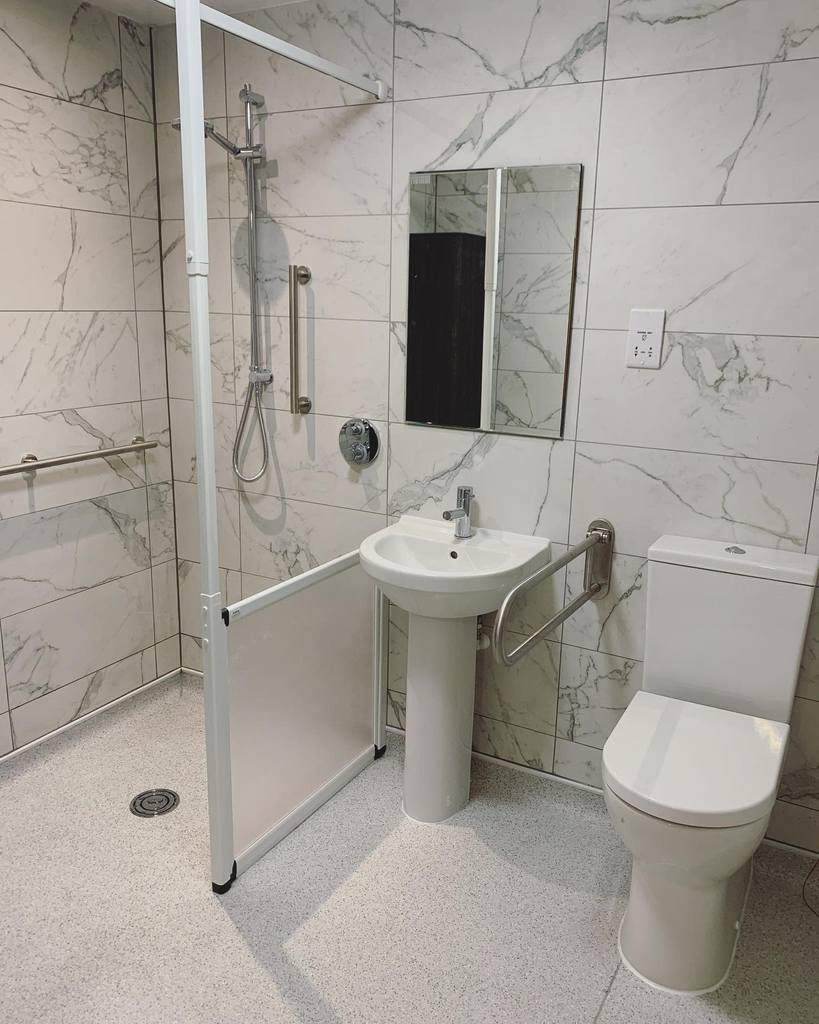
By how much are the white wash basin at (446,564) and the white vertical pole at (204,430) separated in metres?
0.46

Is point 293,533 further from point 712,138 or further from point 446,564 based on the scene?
point 712,138

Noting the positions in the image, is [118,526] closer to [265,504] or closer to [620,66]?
[265,504]

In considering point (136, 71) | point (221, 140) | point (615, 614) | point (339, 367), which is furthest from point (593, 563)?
point (136, 71)

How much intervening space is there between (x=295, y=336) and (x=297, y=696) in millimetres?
1058

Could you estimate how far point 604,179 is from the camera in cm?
215

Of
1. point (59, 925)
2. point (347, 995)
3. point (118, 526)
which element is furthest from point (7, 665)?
point (347, 995)

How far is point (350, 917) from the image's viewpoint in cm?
204

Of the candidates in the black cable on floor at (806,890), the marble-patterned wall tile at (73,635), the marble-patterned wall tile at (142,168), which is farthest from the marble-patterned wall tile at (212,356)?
the black cable on floor at (806,890)

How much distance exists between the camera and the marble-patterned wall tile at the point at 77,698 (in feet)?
8.88

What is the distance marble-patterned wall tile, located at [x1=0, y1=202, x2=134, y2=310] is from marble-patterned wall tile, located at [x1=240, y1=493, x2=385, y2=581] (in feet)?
3.19

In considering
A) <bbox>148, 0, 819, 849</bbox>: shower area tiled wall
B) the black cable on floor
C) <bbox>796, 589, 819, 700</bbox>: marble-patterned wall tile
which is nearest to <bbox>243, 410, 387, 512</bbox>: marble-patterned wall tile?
<bbox>148, 0, 819, 849</bbox>: shower area tiled wall

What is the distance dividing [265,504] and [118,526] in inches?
33.0

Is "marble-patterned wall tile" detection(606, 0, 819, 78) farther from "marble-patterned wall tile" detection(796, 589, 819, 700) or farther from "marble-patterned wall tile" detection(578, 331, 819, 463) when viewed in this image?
"marble-patterned wall tile" detection(796, 589, 819, 700)

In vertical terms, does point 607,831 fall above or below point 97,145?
below
